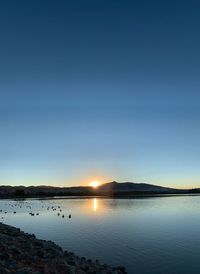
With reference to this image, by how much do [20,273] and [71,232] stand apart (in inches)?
1442

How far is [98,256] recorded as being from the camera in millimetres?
37938

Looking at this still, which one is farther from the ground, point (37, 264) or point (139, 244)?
point (139, 244)

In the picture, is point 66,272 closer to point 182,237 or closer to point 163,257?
point 163,257

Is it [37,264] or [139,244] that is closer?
[37,264]

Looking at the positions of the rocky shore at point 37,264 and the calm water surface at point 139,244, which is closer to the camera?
the rocky shore at point 37,264

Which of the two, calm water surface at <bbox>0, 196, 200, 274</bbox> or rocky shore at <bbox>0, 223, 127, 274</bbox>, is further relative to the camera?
calm water surface at <bbox>0, 196, 200, 274</bbox>

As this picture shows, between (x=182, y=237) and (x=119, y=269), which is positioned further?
(x=182, y=237)

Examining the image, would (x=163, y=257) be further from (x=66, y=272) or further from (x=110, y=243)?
(x=66, y=272)

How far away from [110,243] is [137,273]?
48.9 ft

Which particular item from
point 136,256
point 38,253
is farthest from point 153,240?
point 38,253

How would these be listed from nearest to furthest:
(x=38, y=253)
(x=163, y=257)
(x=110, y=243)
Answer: (x=38, y=253), (x=163, y=257), (x=110, y=243)

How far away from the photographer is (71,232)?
188 feet

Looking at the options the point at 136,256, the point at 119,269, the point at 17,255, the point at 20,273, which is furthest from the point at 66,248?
the point at 20,273

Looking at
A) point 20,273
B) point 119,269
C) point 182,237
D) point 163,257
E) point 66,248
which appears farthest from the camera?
point 182,237
